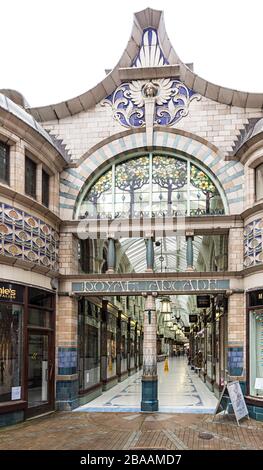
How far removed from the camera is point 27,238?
1439 cm

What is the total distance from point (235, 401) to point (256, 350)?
5.49ft

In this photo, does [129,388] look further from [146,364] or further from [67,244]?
[67,244]

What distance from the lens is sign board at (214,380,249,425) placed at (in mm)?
13984

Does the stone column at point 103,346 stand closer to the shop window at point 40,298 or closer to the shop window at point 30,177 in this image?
the shop window at point 40,298

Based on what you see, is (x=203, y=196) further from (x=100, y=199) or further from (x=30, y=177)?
(x=30, y=177)

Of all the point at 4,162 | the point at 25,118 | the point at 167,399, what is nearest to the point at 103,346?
the point at 167,399

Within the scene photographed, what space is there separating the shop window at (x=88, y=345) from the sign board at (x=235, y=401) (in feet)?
15.4

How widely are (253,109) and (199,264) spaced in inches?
259

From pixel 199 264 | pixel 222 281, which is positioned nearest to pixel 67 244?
pixel 222 281

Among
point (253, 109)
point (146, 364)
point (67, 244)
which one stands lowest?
point (146, 364)

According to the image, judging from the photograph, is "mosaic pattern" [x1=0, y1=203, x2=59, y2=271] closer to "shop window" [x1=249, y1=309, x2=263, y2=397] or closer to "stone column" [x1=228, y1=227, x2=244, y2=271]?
"stone column" [x1=228, y1=227, x2=244, y2=271]

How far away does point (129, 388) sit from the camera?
2288cm

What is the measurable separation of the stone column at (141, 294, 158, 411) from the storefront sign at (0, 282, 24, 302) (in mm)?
3963

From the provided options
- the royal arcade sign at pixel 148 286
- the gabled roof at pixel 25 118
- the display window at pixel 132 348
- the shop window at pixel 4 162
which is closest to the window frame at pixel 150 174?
the gabled roof at pixel 25 118
